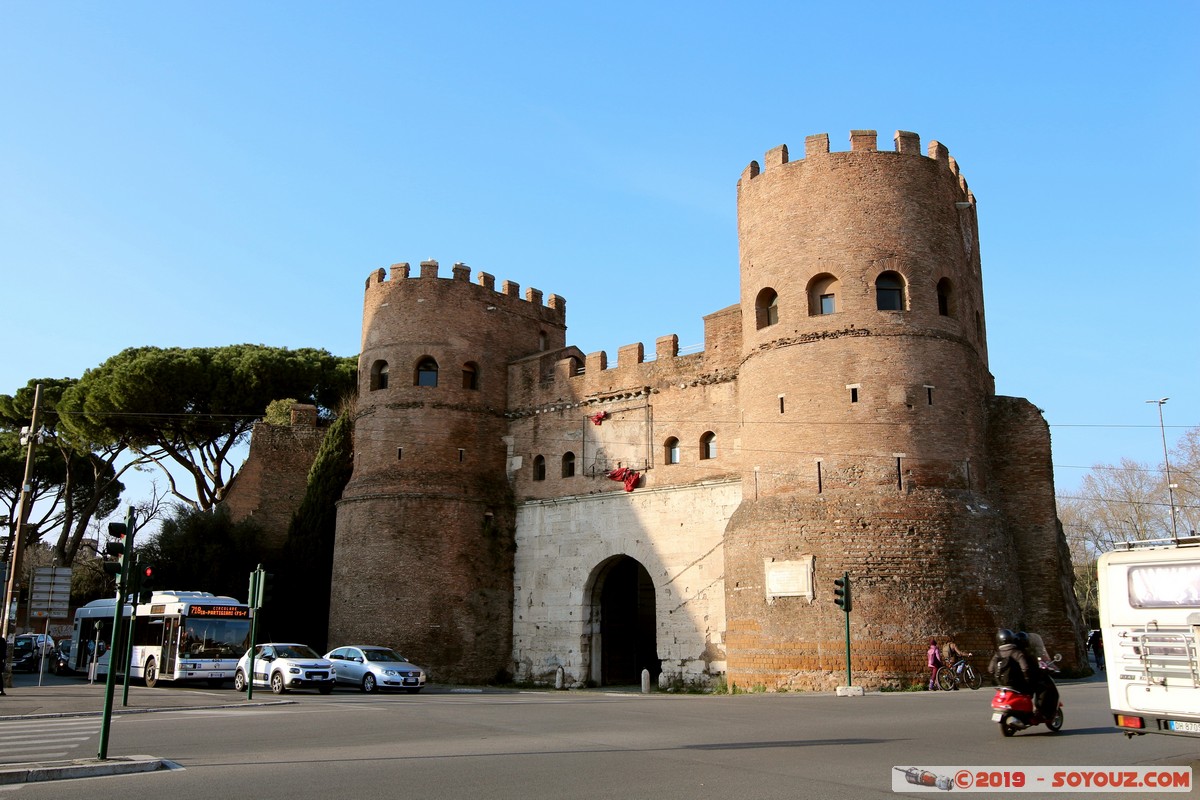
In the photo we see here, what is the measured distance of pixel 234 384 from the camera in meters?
37.3

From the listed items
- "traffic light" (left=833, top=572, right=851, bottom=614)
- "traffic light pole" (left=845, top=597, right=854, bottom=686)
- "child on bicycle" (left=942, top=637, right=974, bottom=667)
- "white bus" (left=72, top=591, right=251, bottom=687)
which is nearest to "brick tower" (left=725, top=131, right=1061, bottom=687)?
"child on bicycle" (left=942, top=637, right=974, bottom=667)

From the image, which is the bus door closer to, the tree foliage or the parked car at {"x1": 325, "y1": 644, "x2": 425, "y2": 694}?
the parked car at {"x1": 325, "y1": 644, "x2": 425, "y2": 694}

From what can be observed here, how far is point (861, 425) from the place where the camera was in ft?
66.6

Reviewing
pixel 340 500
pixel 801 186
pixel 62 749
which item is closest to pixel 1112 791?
pixel 62 749

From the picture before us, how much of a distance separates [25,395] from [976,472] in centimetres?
3483

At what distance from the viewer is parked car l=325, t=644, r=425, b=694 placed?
21453 millimetres

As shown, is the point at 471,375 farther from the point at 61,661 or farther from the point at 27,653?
the point at 27,653

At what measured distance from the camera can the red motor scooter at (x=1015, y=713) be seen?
10391 millimetres

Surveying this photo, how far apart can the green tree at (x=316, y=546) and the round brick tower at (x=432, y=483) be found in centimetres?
236

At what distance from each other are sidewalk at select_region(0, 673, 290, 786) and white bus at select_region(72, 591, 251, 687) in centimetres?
43

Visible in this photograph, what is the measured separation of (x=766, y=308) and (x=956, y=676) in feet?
28.3

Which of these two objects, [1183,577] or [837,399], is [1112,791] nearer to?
[1183,577]

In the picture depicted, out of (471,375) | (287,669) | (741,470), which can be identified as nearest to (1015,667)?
(741,470)

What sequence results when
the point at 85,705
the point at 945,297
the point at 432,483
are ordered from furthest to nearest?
the point at 432,483, the point at 945,297, the point at 85,705
